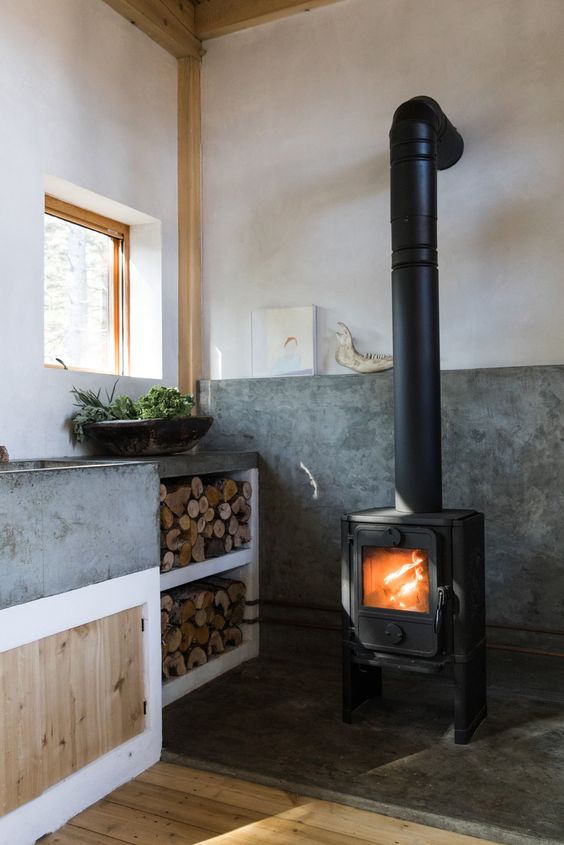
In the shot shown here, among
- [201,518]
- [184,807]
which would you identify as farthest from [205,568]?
[184,807]

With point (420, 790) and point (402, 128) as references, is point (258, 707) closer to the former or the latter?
point (420, 790)

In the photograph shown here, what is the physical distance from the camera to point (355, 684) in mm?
2660

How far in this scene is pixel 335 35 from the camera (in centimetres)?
344

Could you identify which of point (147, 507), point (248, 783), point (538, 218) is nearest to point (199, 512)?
point (147, 507)

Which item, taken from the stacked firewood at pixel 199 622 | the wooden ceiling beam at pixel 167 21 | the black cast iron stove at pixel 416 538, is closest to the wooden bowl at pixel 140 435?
the stacked firewood at pixel 199 622

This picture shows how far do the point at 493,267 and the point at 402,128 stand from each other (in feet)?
2.34

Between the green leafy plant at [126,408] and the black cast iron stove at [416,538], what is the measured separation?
897 mm

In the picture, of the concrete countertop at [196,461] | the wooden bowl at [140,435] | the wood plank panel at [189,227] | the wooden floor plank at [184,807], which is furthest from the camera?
the wood plank panel at [189,227]

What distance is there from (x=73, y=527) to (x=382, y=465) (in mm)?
1582

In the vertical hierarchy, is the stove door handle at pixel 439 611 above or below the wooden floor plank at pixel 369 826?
above

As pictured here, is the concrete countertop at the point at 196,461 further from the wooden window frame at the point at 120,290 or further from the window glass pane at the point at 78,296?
the wooden window frame at the point at 120,290

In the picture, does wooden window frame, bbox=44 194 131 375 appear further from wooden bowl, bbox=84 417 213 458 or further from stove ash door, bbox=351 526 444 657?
stove ash door, bbox=351 526 444 657

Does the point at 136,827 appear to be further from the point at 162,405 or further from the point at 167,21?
the point at 167,21

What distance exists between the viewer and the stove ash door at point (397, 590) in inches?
97.0
